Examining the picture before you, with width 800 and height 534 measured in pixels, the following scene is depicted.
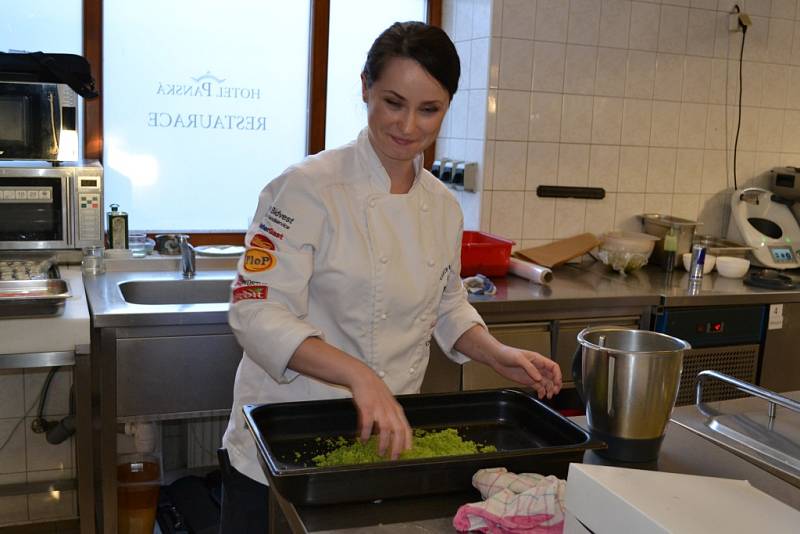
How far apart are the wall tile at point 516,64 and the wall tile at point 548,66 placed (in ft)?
0.09

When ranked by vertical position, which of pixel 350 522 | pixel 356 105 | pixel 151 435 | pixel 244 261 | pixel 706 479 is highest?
pixel 356 105

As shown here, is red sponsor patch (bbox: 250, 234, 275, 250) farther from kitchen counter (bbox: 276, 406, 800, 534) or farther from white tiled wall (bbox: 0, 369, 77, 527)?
white tiled wall (bbox: 0, 369, 77, 527)

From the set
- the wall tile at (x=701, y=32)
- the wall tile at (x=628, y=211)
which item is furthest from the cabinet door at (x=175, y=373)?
the wall tile at (x=701, y=32)

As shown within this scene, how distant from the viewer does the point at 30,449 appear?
2955 millimetres

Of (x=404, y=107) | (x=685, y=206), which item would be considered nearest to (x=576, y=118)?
(x=685, y=206)

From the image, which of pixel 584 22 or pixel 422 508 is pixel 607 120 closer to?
pixel 584 22

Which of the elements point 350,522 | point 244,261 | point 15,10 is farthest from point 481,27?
point 350,522

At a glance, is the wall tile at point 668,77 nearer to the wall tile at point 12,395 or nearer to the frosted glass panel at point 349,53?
the frosted glass panel at point 349,53

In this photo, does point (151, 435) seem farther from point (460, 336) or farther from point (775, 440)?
point (775, 440)

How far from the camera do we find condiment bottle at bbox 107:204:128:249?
2.85 metres

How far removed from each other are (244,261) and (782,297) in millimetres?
2286

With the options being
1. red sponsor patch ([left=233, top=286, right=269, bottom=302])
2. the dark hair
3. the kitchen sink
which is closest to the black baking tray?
red sponsor patch ([left=233, top=286, right=269, bottom=302])

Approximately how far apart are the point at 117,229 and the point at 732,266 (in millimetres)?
2251

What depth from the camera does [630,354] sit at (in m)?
1.29
